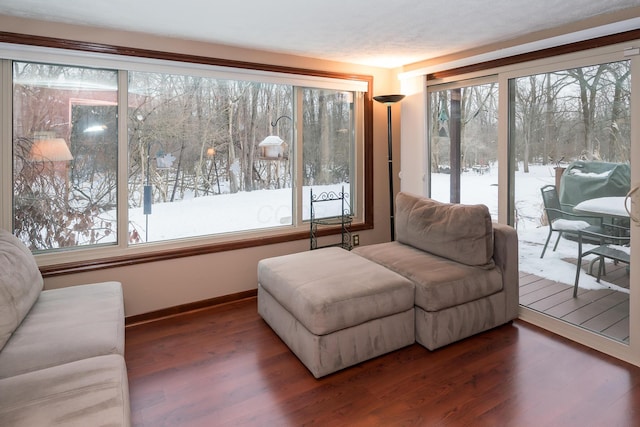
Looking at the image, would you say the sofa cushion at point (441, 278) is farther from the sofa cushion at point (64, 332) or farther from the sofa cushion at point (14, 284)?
the sofa cushion at point (14, 284)

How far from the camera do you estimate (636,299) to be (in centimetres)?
250

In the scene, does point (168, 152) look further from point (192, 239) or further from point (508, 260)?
point (508, 260)

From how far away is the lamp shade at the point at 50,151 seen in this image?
9.15 ft

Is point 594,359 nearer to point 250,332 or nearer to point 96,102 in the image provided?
point 250,332

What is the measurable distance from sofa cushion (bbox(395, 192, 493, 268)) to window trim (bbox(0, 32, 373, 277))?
3.26 feet

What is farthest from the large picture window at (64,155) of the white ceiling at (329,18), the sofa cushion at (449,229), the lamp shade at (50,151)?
the sofa cushion at (449,229)

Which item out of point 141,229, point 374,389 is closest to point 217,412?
point 374,389

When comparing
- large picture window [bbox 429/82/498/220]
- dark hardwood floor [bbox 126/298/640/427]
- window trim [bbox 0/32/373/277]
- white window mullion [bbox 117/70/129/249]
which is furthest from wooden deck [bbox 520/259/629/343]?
white window mullion [bbox 117/70/129/249]

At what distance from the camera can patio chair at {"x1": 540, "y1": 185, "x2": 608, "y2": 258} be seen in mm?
2822

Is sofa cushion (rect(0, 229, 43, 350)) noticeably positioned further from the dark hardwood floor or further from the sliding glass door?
the sliding glass door

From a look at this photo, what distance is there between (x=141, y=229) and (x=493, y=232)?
2.80 m

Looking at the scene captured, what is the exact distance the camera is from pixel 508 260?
2.97 metres

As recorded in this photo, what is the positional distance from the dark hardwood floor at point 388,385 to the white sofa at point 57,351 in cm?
47

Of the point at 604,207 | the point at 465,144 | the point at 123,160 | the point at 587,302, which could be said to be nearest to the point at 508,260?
the point at 587,302
